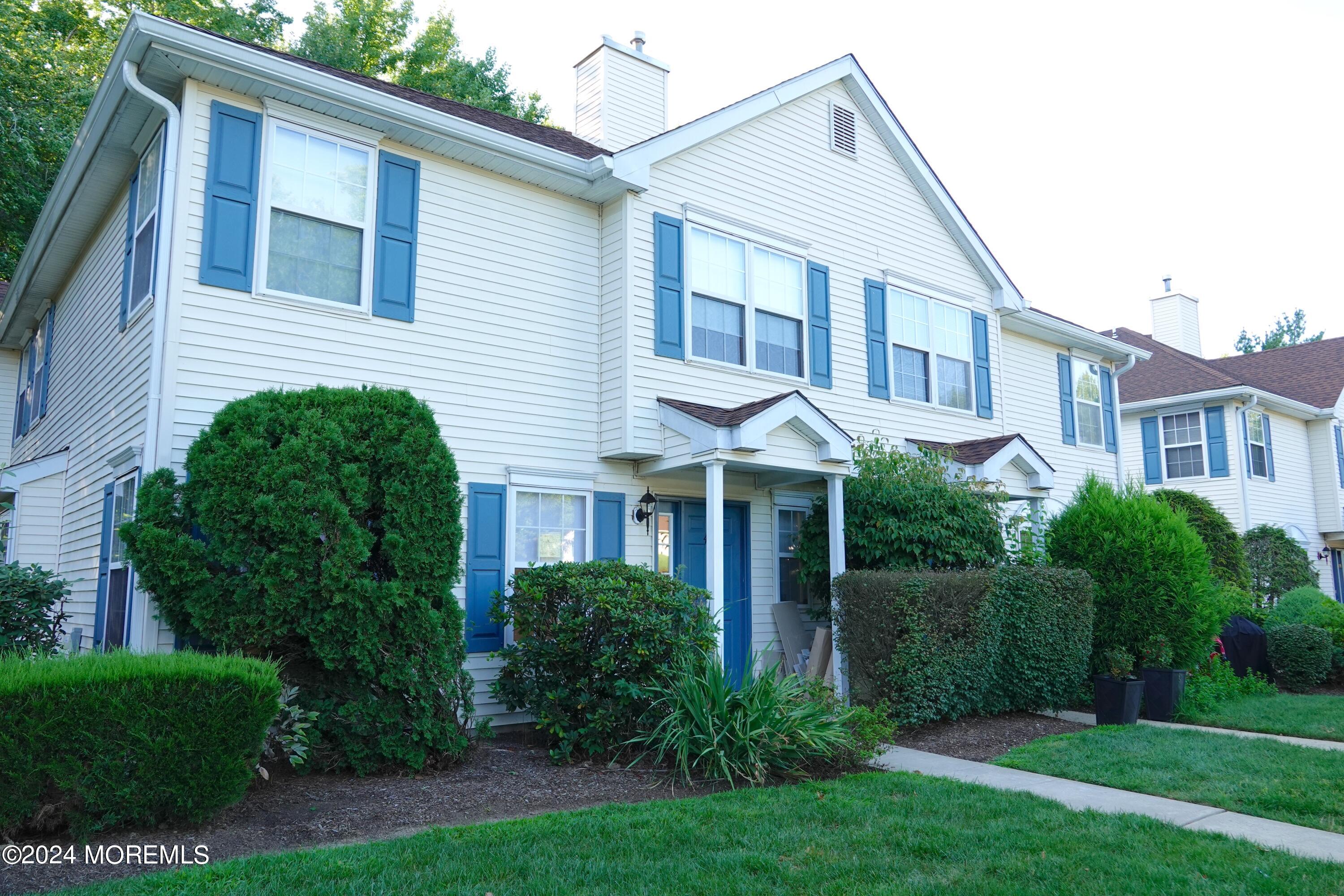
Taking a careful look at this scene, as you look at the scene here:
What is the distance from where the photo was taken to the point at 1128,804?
573cm

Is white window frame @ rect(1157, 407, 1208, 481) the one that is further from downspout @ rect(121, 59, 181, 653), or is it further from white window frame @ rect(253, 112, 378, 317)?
downspout @ rect(121, 59, 181, 653)

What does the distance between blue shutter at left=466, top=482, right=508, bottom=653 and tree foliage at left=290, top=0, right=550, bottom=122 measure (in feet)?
54.7

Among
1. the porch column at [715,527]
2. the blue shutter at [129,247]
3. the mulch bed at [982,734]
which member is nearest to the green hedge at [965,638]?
the mulch bed at [982,734]

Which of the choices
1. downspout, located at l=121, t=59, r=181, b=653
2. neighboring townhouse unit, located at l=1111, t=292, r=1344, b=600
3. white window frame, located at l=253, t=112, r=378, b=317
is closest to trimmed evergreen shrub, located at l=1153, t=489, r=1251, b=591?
neighboring townhouse unit, located at l=1111, t=292, r=1344, b=600

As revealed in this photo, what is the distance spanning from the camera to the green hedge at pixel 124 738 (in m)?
4.36

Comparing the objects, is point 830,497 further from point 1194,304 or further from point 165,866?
point 1194,304

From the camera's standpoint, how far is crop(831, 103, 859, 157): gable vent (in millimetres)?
11672

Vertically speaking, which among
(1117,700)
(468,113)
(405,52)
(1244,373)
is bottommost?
(1117,700)

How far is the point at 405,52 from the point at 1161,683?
22.3 meters

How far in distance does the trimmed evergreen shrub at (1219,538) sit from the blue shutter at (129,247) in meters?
15.4

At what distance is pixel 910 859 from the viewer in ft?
14.8

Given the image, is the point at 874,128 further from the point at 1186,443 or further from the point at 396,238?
the point at 1186,443

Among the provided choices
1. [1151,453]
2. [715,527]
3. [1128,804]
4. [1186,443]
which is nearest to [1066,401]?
[1186,443]

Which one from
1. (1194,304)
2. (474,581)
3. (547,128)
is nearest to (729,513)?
(474,581)
